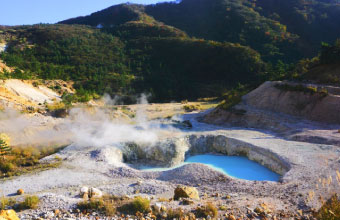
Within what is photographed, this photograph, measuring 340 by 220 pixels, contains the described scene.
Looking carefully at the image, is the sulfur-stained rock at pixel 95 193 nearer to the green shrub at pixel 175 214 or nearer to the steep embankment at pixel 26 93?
the green shrub at pixel 175 214

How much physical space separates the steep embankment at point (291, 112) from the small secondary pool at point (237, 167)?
10.7 ft

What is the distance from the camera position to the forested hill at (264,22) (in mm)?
46562

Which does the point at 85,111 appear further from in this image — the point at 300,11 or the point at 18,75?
the point at 300,11

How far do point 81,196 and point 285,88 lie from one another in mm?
15154

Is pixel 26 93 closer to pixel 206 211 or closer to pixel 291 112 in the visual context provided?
pixel 206 211

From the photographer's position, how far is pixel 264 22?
173ft

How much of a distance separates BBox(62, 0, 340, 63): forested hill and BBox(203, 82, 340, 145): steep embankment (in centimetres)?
2897

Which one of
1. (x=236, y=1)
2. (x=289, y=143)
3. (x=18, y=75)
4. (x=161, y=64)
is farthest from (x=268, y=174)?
(x=236, y=1)

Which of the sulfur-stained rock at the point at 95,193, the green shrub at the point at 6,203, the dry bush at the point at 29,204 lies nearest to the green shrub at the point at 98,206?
the sulfur-stained rock at the point at 95,193

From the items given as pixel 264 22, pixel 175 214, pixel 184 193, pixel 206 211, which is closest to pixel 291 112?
pixel 184 193

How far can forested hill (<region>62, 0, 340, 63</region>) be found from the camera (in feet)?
153

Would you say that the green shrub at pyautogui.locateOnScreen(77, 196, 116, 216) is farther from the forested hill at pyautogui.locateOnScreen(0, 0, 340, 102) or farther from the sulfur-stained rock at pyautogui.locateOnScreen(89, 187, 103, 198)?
the forested hill at pyautogui.locateOnScreen(0, 0, 340, 102)

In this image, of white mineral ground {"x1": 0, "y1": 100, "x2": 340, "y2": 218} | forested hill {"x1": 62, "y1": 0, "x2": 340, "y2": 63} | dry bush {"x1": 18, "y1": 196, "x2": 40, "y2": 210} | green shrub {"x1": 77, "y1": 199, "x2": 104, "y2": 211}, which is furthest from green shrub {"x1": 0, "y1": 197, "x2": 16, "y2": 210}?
forested hill {"x1": 62, "y1": 0, "x2": 340, "y2": 63}

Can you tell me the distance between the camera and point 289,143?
466 inches
